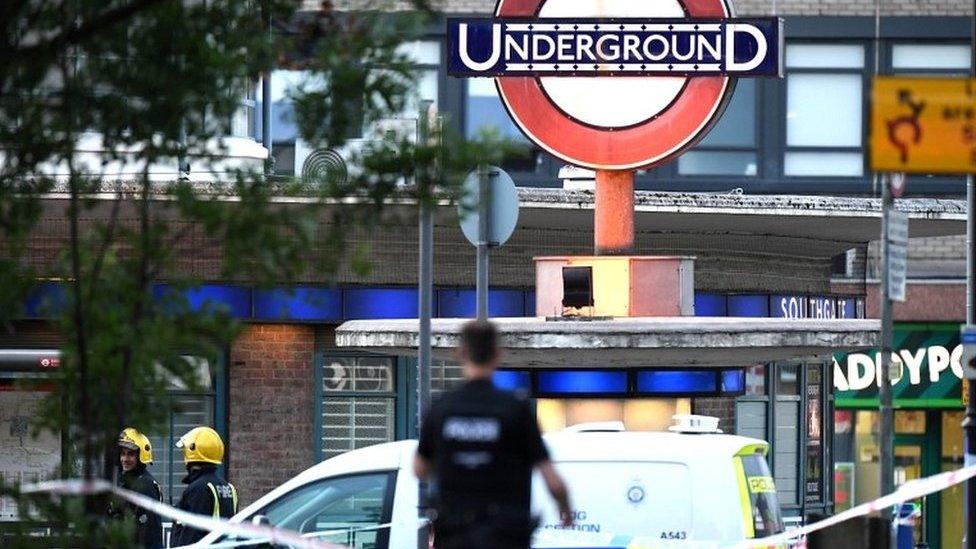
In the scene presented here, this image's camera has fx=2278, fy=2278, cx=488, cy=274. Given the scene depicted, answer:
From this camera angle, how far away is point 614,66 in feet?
64.4

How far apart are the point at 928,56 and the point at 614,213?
51.7ft

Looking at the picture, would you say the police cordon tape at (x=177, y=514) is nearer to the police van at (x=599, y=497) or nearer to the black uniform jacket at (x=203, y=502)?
the police van at (x=599, y=497)

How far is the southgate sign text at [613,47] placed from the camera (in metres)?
19.4

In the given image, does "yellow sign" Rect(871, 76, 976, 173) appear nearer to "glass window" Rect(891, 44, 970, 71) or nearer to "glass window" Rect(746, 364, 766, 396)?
"glass window" Rect(746, 364, 766, 396)

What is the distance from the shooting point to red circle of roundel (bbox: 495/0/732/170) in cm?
1978

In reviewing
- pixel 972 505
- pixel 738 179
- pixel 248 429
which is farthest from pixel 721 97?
pixel 738 179

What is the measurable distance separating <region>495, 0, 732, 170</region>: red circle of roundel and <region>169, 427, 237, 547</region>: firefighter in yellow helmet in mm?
5169

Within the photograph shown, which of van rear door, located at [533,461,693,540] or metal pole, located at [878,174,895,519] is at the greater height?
metal pole, located at [878,174,895,519]

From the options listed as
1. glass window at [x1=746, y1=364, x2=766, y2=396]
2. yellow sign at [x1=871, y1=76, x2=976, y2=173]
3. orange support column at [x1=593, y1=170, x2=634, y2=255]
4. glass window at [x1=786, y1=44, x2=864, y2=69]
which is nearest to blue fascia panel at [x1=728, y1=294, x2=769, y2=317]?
glass window at [x1=746, y1=364, x2=766, y2=396]

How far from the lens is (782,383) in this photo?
1046 inches

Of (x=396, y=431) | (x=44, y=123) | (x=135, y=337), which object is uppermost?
(x=44, y=123)

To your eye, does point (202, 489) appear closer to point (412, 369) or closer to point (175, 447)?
point (175, 447)

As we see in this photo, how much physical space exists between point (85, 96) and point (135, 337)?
2.93 feet

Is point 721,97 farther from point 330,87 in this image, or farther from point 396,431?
point 330,87
